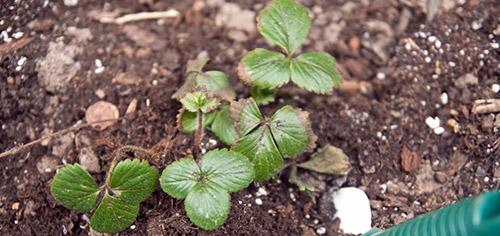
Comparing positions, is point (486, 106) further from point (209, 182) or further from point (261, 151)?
point (209, 182)

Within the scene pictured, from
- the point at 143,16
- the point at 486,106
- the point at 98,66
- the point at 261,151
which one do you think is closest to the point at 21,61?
the point at 98,66

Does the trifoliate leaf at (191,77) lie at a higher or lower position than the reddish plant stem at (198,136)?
higher

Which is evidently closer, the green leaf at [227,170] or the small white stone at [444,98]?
the green leaf at [227,170]

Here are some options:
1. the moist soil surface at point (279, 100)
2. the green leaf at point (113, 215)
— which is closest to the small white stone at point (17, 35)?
the moist soil surface at point (279, 100)

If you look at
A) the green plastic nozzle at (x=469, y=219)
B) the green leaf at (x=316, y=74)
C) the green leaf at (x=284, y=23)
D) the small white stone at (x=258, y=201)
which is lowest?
the small white stone at (x=258, y=201)

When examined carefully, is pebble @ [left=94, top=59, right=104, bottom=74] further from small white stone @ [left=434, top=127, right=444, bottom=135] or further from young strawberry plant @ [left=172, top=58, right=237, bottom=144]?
small white stone @ [left=434, top=127, right=444, bottom=135]

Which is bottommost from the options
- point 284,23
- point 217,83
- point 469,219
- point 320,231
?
point 320,231

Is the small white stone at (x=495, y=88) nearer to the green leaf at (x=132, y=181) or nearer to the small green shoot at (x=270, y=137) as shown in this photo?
the small green shoot at (x=270, y=137)
